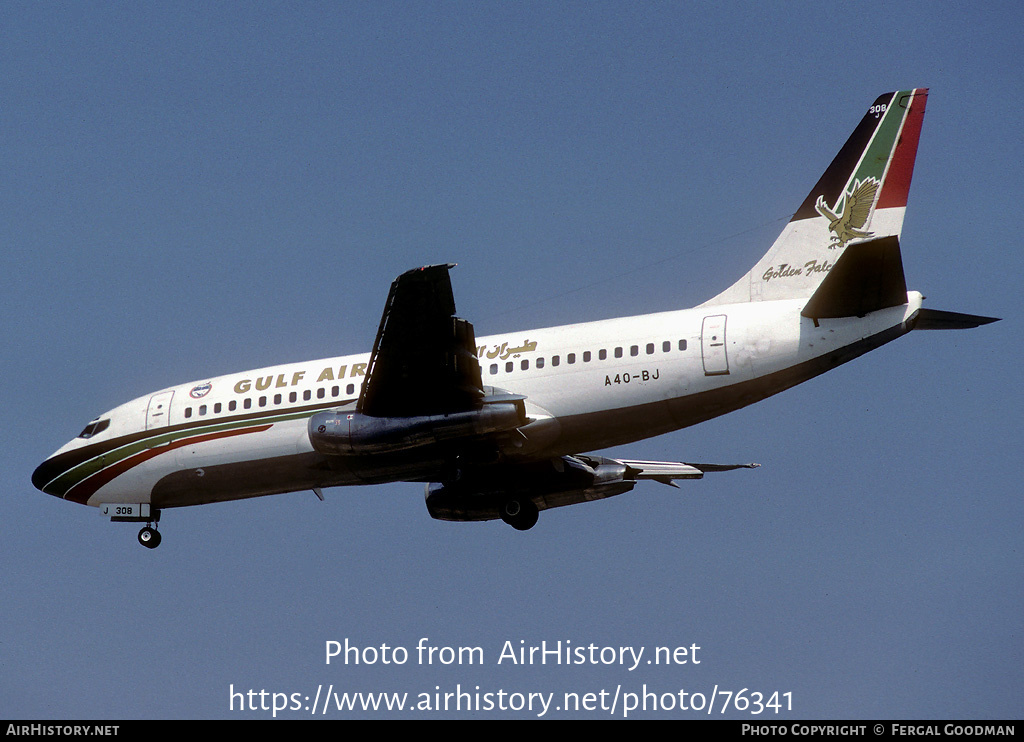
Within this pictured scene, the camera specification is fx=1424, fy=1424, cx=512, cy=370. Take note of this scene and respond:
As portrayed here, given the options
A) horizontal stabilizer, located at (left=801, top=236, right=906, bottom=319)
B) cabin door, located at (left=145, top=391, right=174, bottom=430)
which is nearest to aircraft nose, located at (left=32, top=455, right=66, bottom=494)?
cabin door, located at (left=145, top=391, right=174, bottom=430)

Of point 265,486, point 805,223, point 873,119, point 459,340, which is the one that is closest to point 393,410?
point 459,340

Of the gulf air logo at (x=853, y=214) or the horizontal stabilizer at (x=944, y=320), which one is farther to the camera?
the gulf air logo at (x=853, y=214)

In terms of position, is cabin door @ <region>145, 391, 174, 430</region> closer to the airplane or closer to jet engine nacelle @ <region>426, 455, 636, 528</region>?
the airplane

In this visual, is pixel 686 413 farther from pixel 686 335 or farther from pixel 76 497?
pixel 76 497

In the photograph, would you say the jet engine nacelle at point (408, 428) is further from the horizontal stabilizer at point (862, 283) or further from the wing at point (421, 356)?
the horizontal stabilizer at point (862, 283)

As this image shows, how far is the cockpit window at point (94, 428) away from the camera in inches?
1367

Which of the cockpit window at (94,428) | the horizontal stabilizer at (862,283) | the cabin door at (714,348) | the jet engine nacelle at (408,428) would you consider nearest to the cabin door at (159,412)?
the cockpit window at (94,428)

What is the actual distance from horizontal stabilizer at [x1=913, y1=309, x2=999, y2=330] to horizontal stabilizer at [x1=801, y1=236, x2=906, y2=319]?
51cm

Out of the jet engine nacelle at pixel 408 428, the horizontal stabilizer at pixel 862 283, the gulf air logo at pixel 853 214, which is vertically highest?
the gulf air logo at pixel 853 214

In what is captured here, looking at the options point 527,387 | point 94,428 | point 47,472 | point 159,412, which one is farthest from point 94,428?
point 527,387

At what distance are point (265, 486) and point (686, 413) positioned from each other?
9.87m

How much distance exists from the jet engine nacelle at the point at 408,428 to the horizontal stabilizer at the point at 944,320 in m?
8.12

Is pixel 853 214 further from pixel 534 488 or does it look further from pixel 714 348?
pixel 534 488

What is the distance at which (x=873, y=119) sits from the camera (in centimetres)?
3075
